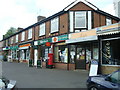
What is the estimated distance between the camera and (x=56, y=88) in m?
7.52

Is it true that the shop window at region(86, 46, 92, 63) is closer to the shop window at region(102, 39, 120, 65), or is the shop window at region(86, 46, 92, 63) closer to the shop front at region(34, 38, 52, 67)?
the shop window at region(102, 39, 120, 65)

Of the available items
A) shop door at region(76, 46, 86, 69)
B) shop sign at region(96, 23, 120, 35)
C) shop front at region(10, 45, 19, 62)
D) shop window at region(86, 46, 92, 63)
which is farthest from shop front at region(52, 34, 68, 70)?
shop front at region(10, 45, 19, 62)

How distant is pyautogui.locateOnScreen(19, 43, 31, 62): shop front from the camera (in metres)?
25.3

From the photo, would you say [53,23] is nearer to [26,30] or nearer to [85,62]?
[85,62]

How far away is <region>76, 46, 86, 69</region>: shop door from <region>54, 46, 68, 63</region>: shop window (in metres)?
1.38

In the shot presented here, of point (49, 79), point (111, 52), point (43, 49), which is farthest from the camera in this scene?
point (43, 49)

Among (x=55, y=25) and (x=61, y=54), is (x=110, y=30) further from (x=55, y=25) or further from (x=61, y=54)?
(x=55, y=25)

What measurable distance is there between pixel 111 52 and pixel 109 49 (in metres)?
0.28

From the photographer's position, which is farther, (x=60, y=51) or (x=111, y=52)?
(x=60, y=51)

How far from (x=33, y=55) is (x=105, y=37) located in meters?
13.9

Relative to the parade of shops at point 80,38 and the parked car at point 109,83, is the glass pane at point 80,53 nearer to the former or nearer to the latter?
the parade of shops at point 80,38

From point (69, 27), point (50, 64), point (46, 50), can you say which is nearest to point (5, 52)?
point (46, 50)

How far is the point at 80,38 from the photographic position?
44.4 feet

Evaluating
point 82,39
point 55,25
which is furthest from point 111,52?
point 55,25
